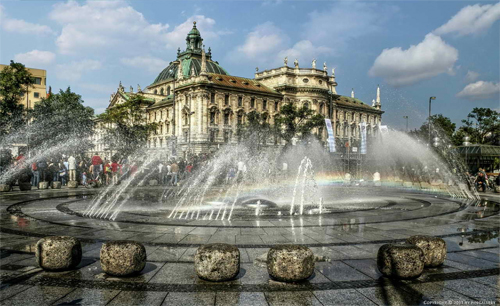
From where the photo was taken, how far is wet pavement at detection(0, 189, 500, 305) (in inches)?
207

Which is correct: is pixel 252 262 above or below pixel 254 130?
below

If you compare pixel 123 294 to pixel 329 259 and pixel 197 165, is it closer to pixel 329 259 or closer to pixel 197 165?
pixel 329 259

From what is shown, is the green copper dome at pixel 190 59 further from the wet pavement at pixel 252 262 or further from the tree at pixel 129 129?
the wet pavement at pixel 252 262

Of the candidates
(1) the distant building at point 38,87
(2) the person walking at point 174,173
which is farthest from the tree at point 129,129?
(1) the distant building at point 38,87

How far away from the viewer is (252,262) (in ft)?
22.8

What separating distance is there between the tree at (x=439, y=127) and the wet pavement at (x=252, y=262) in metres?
53.0

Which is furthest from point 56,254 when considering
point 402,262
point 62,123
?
point 62,123

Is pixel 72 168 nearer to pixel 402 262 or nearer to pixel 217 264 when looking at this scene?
pixel 217 264

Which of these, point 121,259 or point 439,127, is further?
point 439,127

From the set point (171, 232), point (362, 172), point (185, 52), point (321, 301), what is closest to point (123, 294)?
point (321, 301)

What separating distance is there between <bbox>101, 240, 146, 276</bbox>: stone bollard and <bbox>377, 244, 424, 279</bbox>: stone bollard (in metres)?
3.79

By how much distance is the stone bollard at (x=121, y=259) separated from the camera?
6020 millimetres

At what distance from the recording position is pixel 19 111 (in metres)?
42.5

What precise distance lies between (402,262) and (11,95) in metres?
46.1
